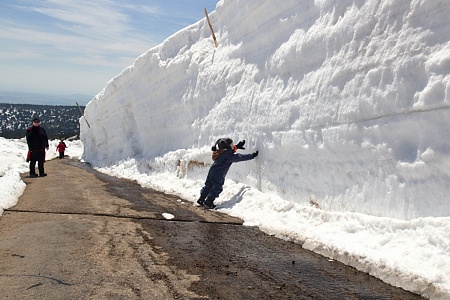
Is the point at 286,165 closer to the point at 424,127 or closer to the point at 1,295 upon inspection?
the point at 424,127

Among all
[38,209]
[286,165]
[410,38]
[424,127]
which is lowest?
[38,209]

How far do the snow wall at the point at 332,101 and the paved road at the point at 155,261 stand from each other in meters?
1.18

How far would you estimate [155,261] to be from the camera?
440 cm

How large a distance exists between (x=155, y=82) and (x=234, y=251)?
11270 millimetres

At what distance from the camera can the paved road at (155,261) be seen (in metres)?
3.62

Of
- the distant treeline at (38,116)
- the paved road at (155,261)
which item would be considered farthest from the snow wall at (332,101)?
the distant treeline at (38,116)

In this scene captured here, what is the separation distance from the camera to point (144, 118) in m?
16.5

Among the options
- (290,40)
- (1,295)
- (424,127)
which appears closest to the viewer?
(1,295)

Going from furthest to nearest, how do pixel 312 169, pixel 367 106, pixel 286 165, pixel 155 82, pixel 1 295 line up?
pixel 155 82, pixel 286 165, pixel 312 169, pixel 367 106, pixel 1 295

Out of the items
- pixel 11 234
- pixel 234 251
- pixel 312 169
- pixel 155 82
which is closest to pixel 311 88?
pixel 312 169

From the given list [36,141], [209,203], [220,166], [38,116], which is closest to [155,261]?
[209,203]

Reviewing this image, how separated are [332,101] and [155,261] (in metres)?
3.49

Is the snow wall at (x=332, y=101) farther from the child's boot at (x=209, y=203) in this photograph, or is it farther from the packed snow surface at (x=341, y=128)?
the child's boot at (x=209, y=203)

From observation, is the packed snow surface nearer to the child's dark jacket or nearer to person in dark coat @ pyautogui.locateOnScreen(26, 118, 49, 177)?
the child's dark jacket
